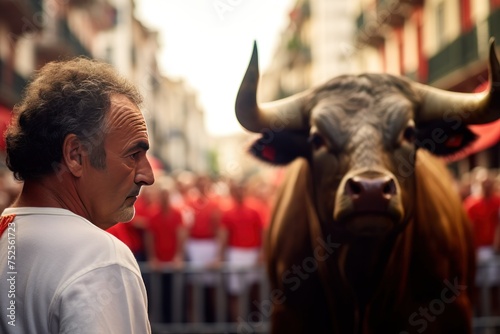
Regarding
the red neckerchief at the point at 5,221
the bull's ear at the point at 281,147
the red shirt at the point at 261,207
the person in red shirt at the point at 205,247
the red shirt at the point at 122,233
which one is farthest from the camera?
the red shirt at the point at 261,207

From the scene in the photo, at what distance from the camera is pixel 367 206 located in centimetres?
363

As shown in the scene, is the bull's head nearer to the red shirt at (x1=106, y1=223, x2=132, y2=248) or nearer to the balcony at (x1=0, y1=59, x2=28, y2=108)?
the red shirt at (x1=106, y1=223, x2=132, y2=248)

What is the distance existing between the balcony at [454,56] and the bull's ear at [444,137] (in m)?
15.6

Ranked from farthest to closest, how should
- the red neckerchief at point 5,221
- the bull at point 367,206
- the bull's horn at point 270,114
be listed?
1. the bull's horn at point 270,114
2. the bull at point 367,206
3. the red neckerchief at point 5,221

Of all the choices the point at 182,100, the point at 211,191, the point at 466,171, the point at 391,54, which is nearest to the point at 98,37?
the point at 391,54

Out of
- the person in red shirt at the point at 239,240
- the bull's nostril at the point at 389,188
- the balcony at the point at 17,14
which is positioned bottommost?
the person in red shirt at the point at 239,240

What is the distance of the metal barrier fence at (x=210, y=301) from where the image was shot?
885 cm

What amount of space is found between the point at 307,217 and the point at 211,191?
17.1 ft

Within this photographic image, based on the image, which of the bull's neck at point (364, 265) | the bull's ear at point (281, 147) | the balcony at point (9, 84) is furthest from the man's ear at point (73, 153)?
the balcony at point (9, 84)

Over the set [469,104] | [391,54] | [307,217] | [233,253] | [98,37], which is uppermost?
[98,37]

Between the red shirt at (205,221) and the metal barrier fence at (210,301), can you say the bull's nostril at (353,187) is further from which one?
the red shirt at (205,221)

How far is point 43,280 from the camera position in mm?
1656

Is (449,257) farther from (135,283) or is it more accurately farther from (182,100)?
(182,100)

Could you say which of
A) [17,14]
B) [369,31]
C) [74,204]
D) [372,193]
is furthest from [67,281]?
[369,31]
